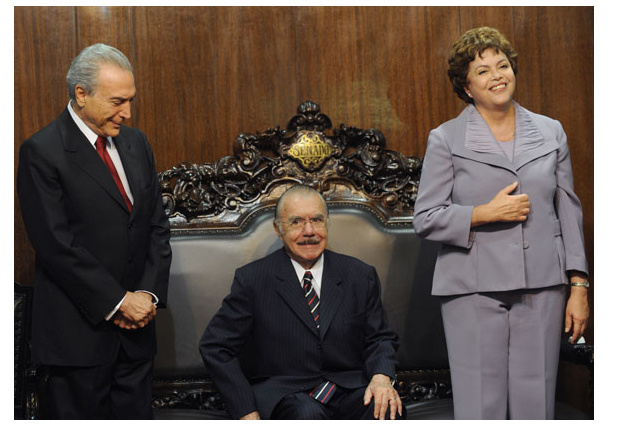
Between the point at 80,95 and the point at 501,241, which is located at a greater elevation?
the point at 80,95

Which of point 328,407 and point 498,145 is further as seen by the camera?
point 328,407

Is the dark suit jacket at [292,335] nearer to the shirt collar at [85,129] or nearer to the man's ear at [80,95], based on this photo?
the shirt collar at [85,129]

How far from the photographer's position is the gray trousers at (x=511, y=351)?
236cm

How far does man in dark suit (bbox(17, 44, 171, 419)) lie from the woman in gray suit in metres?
1.06

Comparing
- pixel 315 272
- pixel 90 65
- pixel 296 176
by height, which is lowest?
pixel 315 272

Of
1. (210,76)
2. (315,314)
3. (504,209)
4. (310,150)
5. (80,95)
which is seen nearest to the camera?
(504,209)

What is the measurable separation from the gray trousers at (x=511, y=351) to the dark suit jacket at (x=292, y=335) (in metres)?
0.36

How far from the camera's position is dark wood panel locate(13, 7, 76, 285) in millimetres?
3330

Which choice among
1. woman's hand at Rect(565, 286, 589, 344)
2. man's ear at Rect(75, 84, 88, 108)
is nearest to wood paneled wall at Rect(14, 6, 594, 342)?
man's ear at Rect(75, 84, 88, 108)

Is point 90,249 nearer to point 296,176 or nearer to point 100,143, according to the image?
point 100,143

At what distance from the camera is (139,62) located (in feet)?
11.2

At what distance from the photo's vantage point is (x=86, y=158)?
7.98 feet

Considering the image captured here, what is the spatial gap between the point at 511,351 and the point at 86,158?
→ 161cm

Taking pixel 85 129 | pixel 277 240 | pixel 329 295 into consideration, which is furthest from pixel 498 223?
pixel 85 129
